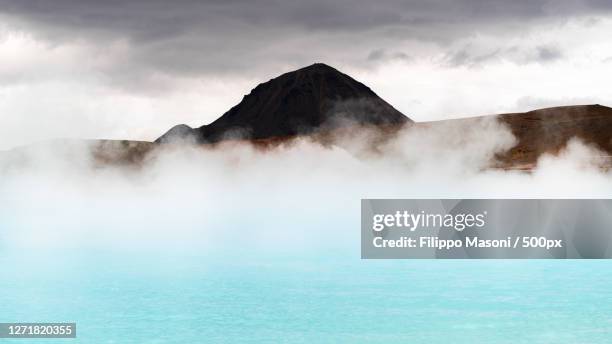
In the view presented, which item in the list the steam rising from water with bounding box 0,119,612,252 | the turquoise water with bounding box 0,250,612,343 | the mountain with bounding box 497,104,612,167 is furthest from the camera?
the mountain with bounding box 497,104,612,167

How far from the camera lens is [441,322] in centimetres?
1919

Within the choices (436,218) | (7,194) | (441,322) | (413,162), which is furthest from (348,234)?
(413,162)

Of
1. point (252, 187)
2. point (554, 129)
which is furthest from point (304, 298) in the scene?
point (554, 129)

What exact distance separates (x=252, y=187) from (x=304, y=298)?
165ft

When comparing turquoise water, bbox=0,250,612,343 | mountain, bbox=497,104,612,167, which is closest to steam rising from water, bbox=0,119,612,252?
mountain, bbox=497,104,612,167

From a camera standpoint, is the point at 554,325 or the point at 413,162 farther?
the point at 413,162

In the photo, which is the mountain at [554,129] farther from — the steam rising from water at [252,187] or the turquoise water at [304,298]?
the turquoise water at [304,298]

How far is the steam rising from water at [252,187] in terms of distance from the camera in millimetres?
36688

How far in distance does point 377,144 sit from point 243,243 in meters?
73.0

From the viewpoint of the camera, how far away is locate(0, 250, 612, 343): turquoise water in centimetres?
1827

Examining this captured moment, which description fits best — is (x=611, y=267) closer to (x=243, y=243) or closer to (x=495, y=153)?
(x=243, y=243)

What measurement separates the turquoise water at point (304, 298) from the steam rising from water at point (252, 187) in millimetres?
4295

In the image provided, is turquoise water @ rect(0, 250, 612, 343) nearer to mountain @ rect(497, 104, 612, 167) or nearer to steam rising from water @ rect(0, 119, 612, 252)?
steam rising from water @ rect(0, 119, 612, 252)

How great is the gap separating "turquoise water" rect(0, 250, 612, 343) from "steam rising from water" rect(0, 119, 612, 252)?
430cm
